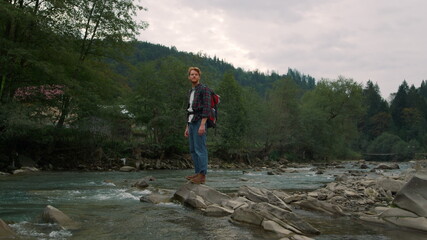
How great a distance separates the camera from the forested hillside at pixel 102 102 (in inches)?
840

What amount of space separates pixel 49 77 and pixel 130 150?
33.9 feet

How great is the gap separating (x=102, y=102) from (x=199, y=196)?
64.8 ft

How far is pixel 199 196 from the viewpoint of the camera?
810 cm

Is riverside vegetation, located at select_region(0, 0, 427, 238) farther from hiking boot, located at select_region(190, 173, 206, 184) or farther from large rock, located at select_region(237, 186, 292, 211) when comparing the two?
hiking boot, located at select_region(190, 173, 206, 184)

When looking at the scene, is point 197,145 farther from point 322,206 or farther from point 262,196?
point 322,206

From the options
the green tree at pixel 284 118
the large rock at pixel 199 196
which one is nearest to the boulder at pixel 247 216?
the large rock at pixel 199 196

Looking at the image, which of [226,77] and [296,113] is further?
[296,113]

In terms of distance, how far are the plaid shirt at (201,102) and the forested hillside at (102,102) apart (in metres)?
14.3

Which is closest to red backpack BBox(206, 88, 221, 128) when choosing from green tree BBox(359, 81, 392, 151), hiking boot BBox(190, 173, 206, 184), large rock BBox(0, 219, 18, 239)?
hiking boot BBox(190, 173, 206, 184)

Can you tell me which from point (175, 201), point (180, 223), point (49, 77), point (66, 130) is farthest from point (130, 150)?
point (180, 223)

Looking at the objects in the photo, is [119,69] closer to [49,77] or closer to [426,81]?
[49,77]

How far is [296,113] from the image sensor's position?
60.4 m

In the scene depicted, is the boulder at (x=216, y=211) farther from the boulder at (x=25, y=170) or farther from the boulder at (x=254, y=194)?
the boulder at (x=25, y=170)

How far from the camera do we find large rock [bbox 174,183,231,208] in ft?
25.4
